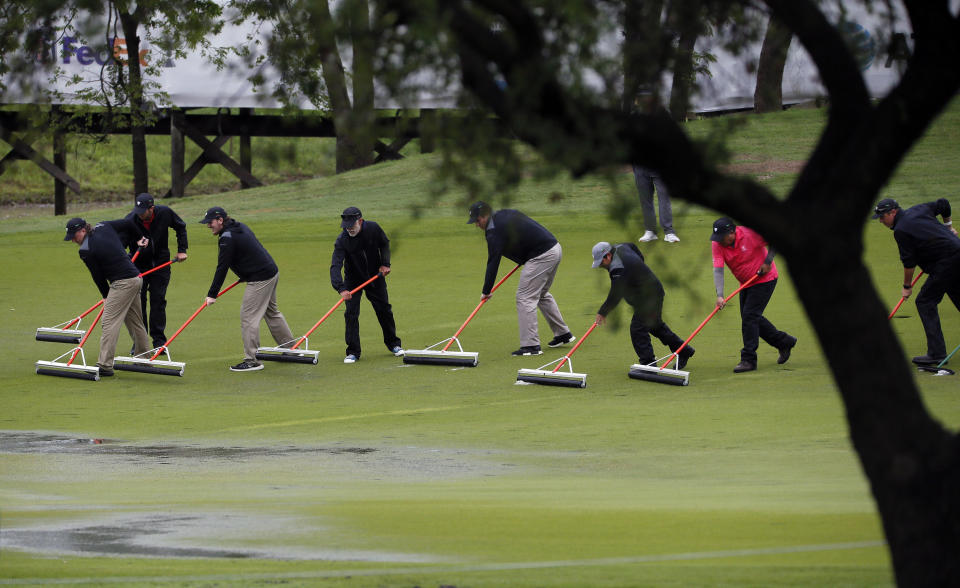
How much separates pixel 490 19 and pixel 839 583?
9.66ft

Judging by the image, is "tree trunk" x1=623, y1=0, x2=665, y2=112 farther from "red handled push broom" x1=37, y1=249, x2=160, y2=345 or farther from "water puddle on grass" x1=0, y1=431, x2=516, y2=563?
"red handled push broom" x1=37, y1=249, x2=160, y2=345

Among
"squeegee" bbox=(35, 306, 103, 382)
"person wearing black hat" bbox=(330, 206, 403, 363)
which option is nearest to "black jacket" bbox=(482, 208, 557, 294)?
"person wearing black hat" bbox=(330, 206, 403, 363)

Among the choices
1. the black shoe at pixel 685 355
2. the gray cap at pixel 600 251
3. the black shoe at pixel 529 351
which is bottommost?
the black shoe at pixel 529 351

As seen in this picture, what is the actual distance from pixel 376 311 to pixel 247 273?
1.69 m

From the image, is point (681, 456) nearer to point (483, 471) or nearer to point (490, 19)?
point (483, 471)

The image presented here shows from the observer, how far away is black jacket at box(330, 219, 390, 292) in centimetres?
1577

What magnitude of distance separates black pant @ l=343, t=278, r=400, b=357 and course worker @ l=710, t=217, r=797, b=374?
14.2 ft

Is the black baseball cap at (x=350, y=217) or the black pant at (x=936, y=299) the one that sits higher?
the black baseball cap at (x=350, y=217)

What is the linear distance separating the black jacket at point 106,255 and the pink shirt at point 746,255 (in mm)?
6976

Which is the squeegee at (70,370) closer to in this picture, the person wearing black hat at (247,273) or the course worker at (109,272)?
the course worker at (109,272)

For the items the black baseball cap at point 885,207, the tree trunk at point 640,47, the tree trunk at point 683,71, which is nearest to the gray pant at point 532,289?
the black baseball cap at point 885,207

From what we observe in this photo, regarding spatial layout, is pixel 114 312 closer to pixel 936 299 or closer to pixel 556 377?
pixel 556 377

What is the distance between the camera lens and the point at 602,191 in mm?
30547

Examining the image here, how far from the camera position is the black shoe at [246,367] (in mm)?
15405
